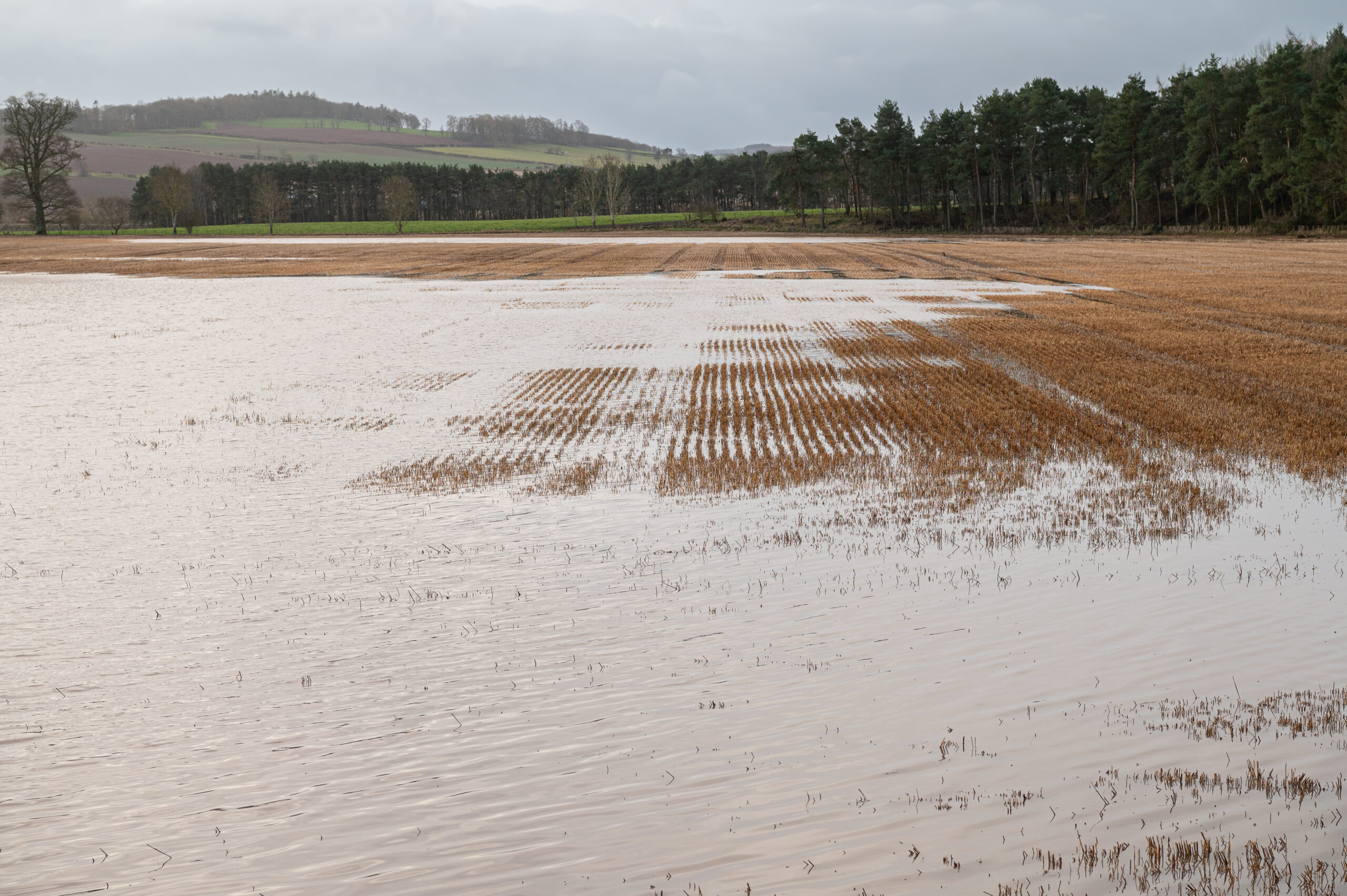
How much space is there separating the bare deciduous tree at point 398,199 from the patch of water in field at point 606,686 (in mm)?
111688

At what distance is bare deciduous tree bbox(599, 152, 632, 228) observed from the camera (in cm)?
13300

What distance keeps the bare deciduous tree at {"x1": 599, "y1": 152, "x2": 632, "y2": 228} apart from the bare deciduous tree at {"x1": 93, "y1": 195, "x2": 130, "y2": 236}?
64703mm

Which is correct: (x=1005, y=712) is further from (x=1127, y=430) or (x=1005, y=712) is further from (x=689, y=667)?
(x=1127, y=430)

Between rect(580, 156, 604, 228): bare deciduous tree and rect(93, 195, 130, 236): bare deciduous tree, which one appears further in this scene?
rect(93, 195, 130, 236): bare deciduous tree

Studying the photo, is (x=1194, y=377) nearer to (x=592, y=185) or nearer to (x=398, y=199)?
(x=398, y=199)

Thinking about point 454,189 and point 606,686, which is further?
point 454,189

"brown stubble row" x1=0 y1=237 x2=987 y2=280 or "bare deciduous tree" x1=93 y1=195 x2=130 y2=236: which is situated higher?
"bare deciduous tree" x1=93 y1=195 x2=130 y2=236

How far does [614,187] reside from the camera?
13388cm

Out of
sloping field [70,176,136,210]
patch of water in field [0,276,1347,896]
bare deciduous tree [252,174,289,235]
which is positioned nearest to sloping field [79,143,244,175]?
sloping field [70,176,136,210]

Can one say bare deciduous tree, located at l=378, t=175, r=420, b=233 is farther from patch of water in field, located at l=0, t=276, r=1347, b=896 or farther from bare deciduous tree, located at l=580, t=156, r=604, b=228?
patch of water in field, located at l=0, t=276, r=1347, b=896

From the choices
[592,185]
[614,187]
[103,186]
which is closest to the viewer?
[614,187]

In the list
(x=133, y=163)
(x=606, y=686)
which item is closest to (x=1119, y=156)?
(x=606, y=686)

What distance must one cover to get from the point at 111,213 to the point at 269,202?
22717 millimetres

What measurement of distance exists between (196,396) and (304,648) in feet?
49.0
